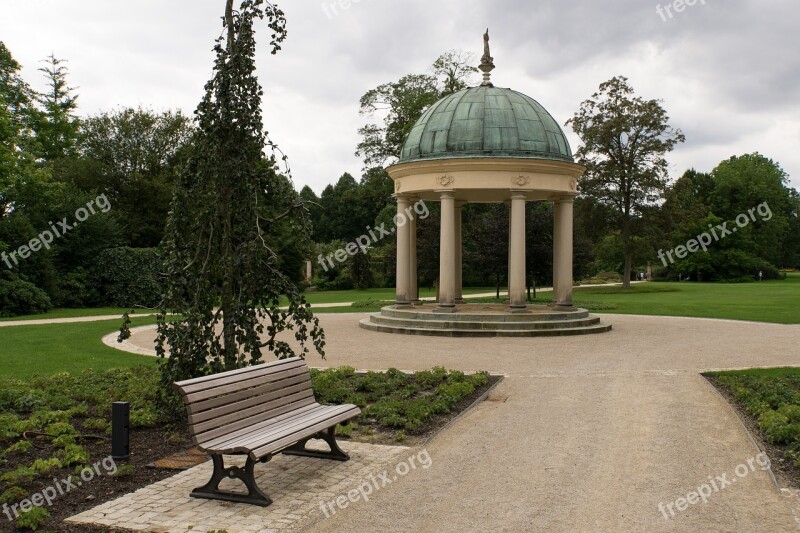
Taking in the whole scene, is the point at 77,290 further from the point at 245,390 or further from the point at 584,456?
the point at 584,456

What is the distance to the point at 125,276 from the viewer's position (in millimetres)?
36094

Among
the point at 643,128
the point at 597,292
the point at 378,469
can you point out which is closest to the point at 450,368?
the point at 378,469

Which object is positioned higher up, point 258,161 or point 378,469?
point 258,161

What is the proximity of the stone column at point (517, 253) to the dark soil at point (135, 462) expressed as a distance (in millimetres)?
11160

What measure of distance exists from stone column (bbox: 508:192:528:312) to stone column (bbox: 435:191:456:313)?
1847 mm

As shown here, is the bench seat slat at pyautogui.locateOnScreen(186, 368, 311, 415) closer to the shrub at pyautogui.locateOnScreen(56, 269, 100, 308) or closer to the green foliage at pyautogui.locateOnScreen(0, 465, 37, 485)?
the green foliage at pyautogui.locateOnScreen(0, 465, 37, 485)

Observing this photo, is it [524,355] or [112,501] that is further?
[524,355]

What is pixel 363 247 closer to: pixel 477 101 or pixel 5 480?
pixel 477 101

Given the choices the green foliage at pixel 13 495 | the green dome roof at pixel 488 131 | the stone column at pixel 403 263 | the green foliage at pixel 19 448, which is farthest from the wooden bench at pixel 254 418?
the stone column at pixel 403 263

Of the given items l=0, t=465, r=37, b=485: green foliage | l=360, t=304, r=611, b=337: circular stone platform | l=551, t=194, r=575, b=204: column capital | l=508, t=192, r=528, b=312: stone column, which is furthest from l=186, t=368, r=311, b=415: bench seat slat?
l=551, t=194, r=575, b=204: column capital

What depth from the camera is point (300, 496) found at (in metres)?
6.53

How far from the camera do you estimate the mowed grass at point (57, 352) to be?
13.9 metres

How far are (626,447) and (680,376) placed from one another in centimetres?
566

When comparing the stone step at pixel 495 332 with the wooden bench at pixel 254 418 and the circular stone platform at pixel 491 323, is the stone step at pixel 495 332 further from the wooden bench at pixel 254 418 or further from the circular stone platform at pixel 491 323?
the wooden bench at pixel 254 418
